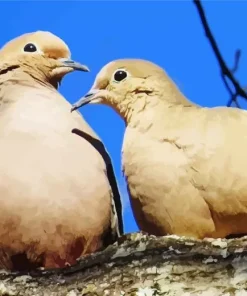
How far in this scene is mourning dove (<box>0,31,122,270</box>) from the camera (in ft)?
4.18

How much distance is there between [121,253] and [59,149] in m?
0.20

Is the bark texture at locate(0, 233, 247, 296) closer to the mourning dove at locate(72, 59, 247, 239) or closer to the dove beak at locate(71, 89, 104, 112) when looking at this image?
the mourning dove at locate(72, 59, 247, 239)

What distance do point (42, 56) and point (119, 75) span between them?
0.59 feet

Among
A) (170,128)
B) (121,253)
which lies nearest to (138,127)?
(170,128)

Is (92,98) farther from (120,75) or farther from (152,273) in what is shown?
(152,273)

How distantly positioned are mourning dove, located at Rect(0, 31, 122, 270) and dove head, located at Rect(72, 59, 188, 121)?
7 cm

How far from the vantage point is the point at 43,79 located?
4.89ft

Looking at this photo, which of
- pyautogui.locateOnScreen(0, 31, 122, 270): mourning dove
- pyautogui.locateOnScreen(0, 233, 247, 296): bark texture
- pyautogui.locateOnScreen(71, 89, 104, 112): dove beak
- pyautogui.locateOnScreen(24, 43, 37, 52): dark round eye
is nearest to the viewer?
pyautogui.locateOnScreen(0, 233, 247, 296): bark texture

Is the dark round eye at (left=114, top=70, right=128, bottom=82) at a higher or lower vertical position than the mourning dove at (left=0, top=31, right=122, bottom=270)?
higher

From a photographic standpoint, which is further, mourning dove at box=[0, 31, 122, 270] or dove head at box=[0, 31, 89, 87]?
dove head at box=[0, 31, 89, 87]

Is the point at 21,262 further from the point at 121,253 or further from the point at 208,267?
the point at 208,267

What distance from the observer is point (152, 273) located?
117cm

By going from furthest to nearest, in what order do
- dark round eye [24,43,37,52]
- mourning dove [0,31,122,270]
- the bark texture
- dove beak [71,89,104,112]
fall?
dark round eye [24,43,37,52] → dove beak [71,89,104,112] → mourning dove [0,31,122,270] → the bark texture

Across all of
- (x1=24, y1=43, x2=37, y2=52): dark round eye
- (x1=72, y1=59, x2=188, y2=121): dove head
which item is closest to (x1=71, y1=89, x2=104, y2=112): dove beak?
(x1=72, y1=59, x2=188, y2=121): dove head
